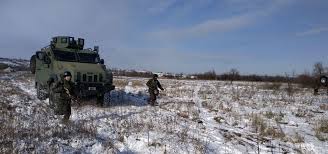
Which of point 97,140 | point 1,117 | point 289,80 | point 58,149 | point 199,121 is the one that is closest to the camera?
point 58,149

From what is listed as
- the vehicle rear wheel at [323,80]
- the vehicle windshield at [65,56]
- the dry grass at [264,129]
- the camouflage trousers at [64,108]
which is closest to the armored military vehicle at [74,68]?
the vehicle windshield at [65,56]

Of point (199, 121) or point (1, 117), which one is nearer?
point (1, 117)

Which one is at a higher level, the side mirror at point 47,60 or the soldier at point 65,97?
the side mirror at point 47,60

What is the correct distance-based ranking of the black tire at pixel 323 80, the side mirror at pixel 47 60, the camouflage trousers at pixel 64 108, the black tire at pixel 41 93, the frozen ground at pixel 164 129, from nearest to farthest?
the frozen ground at pixel 164 129 → the camouflage trousers at pixel 64 108 → the side mirror at pixel 47 60 → the black tire at pixel 41 93 → the black tire at pixel 323 80

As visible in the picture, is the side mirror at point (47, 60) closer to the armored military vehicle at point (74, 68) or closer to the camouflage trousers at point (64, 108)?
the armored military vehicle at point (74, 68)

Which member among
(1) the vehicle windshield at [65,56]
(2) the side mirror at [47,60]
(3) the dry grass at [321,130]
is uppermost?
(1) the vehicle windshield at [65,56]

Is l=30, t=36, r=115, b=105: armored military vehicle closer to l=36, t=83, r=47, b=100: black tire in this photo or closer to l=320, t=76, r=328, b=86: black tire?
l=36, t=83, r=47, b=100: black tire

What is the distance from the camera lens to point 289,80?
28.5 meters

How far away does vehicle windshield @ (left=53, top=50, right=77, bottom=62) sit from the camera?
54.5 ft

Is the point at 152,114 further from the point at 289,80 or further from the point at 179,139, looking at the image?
the point at 289,80

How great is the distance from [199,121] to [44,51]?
7.89m

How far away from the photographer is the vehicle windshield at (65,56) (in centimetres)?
1663

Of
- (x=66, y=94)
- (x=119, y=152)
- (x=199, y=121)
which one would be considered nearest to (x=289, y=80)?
(x=199, y=121)

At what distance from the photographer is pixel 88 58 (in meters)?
17.2
